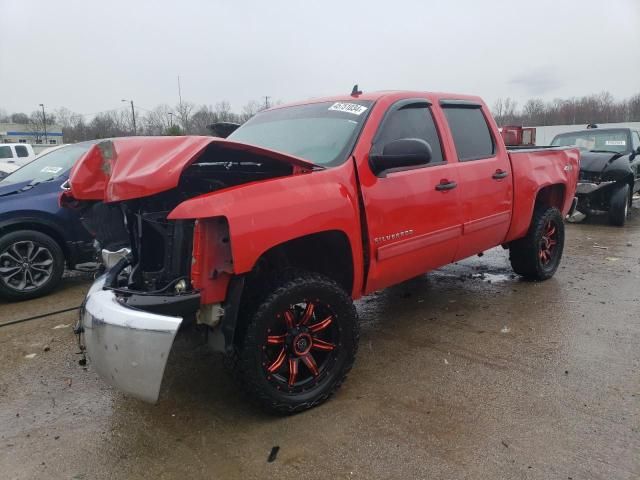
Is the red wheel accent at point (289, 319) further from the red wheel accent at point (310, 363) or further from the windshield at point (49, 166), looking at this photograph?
the windshield at point (49, 166)

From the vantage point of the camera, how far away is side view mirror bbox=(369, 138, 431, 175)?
10.1 feet

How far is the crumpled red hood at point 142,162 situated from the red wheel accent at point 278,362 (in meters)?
1.09

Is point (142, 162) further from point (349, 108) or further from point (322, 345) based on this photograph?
point (349, 108)

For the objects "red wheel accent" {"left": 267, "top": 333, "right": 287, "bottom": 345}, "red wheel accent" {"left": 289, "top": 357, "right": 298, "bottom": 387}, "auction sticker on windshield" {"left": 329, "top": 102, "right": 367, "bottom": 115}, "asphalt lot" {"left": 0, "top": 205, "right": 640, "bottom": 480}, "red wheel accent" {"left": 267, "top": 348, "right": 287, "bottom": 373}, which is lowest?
"asphalt lot" {"left": 0, "top": 205, "right": 640, "bottom": 480}

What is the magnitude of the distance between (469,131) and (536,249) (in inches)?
64.8

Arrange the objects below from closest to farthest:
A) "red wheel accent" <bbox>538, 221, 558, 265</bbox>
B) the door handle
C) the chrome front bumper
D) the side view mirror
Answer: the chrome front bumper → the side view mirror → the door handle → "red wheel accent" <bbox>538, 221, 558, 265</bbox>

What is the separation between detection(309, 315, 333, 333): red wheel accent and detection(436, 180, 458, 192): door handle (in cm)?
139

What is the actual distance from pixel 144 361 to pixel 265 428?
0.84m

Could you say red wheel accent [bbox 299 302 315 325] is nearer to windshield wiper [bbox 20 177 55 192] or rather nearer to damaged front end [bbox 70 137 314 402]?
damaged front end [bbox 70 137 314 402]

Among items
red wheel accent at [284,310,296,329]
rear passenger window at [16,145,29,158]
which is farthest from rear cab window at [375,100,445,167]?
rear passenger window at [16,145,29,158]

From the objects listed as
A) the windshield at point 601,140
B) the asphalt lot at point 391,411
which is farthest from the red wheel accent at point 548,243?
the windshield at point 601,140

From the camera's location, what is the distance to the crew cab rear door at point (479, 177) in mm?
4047

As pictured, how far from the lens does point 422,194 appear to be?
11.7ft

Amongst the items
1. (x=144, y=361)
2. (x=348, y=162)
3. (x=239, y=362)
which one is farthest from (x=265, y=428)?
(x=348, y=162)
